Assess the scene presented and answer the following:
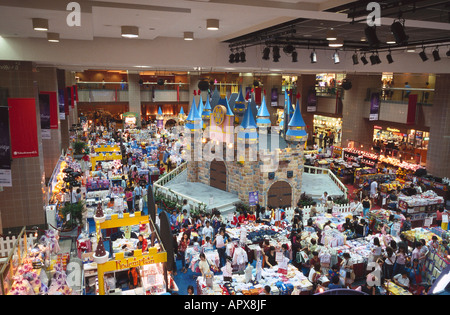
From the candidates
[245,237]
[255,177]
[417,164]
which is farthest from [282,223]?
[417,164]

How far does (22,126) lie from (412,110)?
19348mm

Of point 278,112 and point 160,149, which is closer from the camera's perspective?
point 160,149

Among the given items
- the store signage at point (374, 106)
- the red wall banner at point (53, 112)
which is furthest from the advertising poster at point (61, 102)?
the store signage at point (374, 106)

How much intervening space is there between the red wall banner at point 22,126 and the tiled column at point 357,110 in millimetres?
19828

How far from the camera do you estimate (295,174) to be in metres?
14.5

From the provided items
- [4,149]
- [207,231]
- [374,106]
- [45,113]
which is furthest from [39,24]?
[374,106]

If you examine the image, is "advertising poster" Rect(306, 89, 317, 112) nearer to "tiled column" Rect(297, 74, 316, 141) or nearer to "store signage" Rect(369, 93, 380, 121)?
"tiled column" Rect(297, 74, 316, 141)

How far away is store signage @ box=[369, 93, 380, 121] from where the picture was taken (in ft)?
72.2

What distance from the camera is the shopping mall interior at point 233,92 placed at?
7.12 m

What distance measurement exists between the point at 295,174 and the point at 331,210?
7.27ft

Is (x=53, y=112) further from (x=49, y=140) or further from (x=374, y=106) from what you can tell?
(x=374, y=106)

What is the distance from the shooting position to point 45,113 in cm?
1283

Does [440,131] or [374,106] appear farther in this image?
[374,106]
